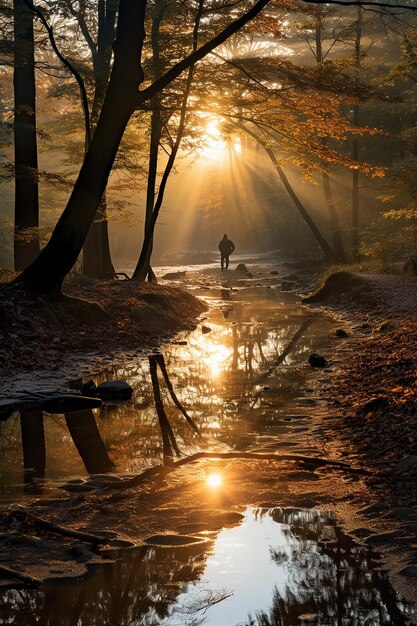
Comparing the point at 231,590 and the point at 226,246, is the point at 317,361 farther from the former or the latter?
the point at 226,246

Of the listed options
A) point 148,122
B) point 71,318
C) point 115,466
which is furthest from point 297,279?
point 115,466

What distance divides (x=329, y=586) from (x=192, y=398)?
543cm

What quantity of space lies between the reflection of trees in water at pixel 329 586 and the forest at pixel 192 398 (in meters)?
0.01

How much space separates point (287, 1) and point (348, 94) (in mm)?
3657

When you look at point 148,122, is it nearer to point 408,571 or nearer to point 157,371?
point 157,371

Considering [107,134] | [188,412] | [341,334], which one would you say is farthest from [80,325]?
[341,334]

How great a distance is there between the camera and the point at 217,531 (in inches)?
179

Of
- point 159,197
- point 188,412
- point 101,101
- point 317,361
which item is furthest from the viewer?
point 159,197

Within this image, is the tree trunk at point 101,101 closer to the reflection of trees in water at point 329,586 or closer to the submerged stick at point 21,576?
the reflection of trees in water at point 329,586

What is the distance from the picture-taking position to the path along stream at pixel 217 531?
3.44 meters

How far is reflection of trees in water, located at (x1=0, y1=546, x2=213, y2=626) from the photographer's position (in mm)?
3359

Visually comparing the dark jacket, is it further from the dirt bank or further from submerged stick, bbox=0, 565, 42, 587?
submerged stick, bbox=0, 565, 42, 587

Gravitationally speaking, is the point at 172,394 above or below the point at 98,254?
below

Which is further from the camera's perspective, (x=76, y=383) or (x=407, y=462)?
(x=76, y=383)
